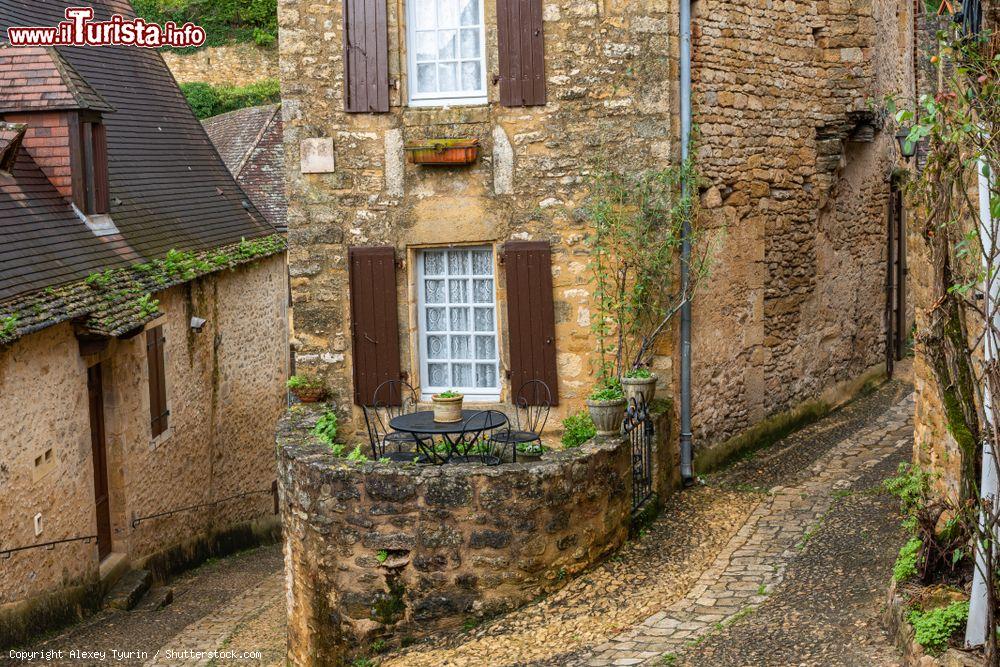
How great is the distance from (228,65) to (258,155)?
13.9m

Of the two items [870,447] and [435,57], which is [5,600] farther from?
[870,447]

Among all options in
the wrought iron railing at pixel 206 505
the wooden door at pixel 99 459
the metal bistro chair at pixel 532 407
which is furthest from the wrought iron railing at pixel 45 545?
the metal bistro chair at pixel 532 407

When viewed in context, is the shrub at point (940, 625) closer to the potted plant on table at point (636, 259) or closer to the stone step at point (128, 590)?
the potted plant on table at point (636, 259)

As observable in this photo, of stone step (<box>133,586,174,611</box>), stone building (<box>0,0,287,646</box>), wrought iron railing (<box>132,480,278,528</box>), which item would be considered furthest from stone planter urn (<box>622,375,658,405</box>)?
wrought iron railing (<box>132,480,278,528</box>)

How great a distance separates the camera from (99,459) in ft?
42.0

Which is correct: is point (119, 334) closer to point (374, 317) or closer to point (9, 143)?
point (9, 143)

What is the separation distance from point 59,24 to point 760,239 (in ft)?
33.8

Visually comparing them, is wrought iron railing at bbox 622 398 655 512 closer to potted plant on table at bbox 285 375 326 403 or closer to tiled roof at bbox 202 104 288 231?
potted plant on table at bbox 285 375 326 403

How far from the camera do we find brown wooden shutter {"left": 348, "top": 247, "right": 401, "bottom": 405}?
9.48 metres

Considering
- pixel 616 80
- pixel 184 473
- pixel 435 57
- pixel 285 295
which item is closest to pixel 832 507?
pixel 616 80

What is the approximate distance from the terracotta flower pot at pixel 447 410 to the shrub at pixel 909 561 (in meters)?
3.37

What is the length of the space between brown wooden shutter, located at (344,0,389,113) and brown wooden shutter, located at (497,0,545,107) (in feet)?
3.15

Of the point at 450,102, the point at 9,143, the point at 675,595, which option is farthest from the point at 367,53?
the point at 9,143

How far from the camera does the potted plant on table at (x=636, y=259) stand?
9078 millimetres
